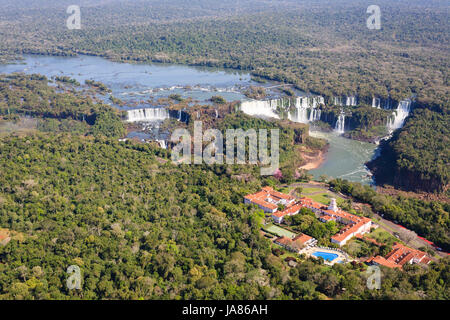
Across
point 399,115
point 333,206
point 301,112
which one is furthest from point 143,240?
point 399,115

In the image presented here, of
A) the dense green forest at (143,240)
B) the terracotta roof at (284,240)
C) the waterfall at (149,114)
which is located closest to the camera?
the dense green forest at (143,240)

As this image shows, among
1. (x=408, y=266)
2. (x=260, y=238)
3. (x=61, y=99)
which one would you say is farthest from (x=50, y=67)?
(x=408, y=266)

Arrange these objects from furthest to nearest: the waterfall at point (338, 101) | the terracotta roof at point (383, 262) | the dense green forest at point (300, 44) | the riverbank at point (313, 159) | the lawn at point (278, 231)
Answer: the dense green forest at point (300, 44), the waterfall at point (338, 101), the riverbank at point (313, 159), the lawn at point (278, 231), the terracotta roof at point (383, 262)

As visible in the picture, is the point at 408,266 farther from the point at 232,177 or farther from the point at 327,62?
the point at 327,62

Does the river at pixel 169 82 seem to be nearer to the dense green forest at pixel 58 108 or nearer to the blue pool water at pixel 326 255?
the dense green forest at pixel 58 108

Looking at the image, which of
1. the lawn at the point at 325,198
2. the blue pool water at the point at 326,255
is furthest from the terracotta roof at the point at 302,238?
the lawn at the point at 325,198

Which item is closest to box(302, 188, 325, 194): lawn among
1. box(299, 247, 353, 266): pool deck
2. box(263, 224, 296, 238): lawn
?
box(263, 224, 296, 238): lawn
